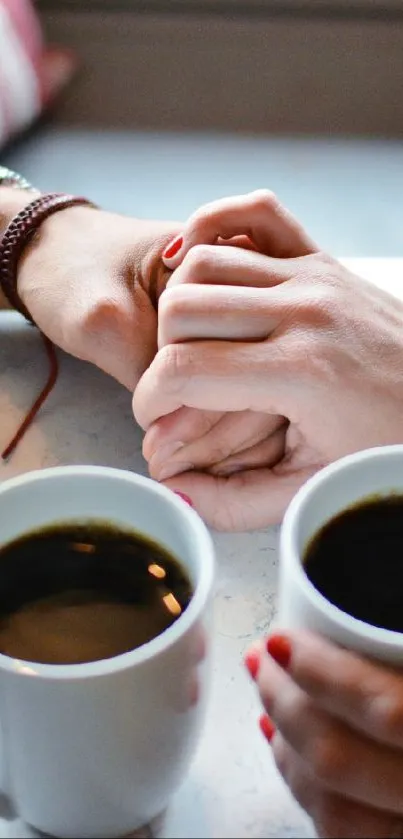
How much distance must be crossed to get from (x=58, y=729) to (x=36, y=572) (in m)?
0.07

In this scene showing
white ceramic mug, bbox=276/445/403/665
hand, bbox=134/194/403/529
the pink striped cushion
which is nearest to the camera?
white ceramic mug, bbox=276/445/403/665

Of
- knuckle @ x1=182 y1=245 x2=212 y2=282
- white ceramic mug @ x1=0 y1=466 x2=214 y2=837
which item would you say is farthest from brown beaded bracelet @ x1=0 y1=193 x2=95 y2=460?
white ceramic mug @ x1=0 y1=466 x2=214 y2=837

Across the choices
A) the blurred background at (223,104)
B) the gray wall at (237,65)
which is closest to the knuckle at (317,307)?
the blurred background at (223,104)

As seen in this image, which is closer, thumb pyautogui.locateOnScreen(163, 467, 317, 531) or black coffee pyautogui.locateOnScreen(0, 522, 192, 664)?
black coffee pyautogui.locateOnScreen(0, 522, 192, 664)

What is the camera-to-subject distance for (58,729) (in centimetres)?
26

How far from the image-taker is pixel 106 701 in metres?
0.25

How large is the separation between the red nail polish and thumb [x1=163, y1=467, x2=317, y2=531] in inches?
5.2

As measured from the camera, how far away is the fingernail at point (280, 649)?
268 mm

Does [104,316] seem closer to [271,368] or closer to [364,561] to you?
[271,368]

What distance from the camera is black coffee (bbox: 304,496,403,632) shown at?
0.28 meters

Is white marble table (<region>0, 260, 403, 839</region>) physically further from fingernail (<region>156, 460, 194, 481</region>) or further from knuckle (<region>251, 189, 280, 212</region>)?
knuckle (<region>251, 189, 280, 212</region>)

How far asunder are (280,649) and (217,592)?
0.41 ft

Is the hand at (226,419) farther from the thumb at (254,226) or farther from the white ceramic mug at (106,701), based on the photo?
the white ceramic mug at (106,701)

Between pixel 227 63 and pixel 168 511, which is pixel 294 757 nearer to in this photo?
pixel 168 511
